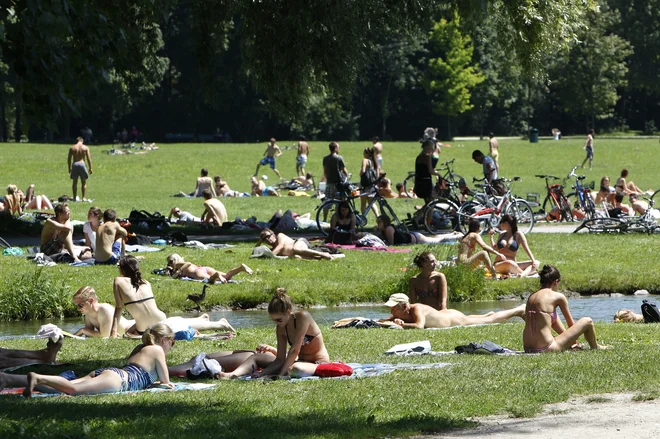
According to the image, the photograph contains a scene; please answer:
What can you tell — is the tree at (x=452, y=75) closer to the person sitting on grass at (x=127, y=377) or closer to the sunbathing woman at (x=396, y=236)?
the sunbathing woman at (x=396, y=236)

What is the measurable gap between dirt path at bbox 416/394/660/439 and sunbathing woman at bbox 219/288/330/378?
96.2 inches

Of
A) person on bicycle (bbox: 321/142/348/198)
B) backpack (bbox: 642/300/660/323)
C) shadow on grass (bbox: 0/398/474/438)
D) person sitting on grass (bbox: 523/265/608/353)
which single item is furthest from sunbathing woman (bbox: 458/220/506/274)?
shadow on grass (bbox: 0/398/474/438)

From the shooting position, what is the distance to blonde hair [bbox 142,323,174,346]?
958 centimetres

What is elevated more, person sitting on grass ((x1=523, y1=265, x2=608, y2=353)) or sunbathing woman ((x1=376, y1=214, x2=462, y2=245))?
person sitting on grass ((x1=523, y1=265, x2=608, y2=353))

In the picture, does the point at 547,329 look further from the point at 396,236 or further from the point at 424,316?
the point at 396,236

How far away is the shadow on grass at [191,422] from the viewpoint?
7.18 metres

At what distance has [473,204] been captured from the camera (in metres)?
22.3

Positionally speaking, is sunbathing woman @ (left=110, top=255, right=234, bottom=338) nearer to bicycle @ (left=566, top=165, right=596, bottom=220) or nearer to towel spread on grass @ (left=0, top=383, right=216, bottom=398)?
towel spread on grass @ (left=0, top=383, right=216, bottom=398)

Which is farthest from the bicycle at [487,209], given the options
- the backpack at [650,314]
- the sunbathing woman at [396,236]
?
the backpack at [650,314]

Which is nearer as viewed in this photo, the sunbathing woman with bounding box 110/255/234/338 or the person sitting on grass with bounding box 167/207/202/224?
the sunbathing woman with bounding box 110/255/234/338

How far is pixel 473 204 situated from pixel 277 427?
50.0ft

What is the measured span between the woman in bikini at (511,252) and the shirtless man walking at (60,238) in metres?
6.76

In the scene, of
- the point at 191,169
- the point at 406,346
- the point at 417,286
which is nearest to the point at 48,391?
the point at 406,346

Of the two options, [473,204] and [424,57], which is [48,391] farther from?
[424,57]
